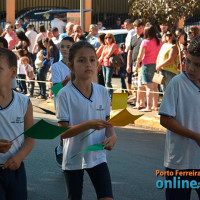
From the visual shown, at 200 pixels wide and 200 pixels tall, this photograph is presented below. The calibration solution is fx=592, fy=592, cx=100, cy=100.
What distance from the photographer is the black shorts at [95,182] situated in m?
4.40

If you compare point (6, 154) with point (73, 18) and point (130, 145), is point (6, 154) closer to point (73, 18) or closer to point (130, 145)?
point (130, 145)

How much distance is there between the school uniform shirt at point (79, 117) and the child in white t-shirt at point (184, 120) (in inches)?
25.8

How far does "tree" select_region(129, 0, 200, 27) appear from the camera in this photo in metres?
14.2

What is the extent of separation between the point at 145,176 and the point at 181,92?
347 cm

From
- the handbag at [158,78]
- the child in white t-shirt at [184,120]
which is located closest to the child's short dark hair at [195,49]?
the child in white t-shirt at [184,120]

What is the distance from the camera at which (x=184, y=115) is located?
405 centimetres

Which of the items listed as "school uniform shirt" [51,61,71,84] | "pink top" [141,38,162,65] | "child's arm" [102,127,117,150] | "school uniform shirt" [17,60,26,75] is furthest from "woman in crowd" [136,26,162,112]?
"child's arm" [102,127,117,150]

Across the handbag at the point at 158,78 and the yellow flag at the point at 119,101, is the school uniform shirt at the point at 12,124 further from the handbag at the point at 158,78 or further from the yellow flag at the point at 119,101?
the handbag at the point at 158,78

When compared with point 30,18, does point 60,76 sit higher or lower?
lower

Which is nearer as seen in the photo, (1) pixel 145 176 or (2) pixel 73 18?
(1) pixel 145 176

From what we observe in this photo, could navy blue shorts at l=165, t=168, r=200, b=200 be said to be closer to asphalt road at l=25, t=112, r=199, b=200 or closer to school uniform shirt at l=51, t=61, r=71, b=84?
asphalt road at l=25, t=112, r=199, b=200

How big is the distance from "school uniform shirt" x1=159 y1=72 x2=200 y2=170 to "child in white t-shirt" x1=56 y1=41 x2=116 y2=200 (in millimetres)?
497

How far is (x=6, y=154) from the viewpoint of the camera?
4.04 metres

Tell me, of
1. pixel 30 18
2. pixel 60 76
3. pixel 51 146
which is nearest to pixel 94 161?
pixel 60 76
